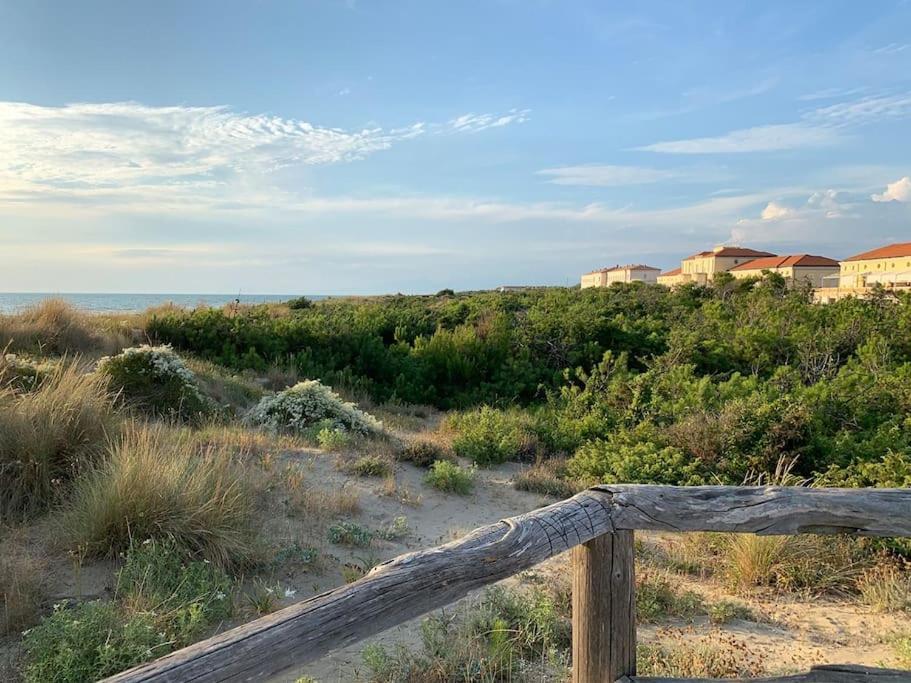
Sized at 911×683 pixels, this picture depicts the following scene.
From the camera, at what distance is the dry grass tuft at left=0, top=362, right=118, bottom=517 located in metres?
4.86

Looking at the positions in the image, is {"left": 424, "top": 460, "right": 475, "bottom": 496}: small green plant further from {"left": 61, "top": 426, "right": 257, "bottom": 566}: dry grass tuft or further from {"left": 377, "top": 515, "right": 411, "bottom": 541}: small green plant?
{"left": 61, "top": 426, "right": 257, "bottom": 566}: dry grass tuft

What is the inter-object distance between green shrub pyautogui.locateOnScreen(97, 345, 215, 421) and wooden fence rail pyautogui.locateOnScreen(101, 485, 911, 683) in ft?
23.4

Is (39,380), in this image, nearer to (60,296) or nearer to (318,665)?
(318,665)

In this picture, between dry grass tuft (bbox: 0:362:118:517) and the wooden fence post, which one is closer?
the wooden fence post

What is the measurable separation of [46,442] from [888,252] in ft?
265

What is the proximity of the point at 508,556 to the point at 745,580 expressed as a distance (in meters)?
3.93

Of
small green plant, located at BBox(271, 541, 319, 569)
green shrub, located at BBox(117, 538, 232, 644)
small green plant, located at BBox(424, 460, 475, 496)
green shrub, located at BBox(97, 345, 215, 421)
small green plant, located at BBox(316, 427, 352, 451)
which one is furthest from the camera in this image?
green shrub, located at BBox(97, 345, 215, 421)

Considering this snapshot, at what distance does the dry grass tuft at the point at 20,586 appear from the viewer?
3.39 metres

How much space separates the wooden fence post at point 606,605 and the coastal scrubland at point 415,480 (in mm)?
1327

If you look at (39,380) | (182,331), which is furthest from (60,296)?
(39,380)

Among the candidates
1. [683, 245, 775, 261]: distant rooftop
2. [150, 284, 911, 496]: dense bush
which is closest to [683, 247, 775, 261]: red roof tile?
[683, 245, 775, 261]: distant rooftop

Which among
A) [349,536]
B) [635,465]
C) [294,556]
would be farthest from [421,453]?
[294,556]

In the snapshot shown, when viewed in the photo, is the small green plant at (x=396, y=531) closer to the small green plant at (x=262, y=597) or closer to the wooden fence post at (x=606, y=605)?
the small green plant at (x=262, y=597)

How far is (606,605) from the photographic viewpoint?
6.95 feet
